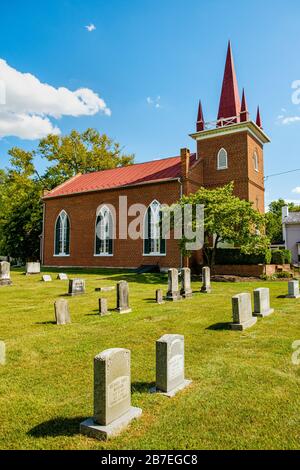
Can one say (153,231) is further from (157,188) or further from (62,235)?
(62,235)

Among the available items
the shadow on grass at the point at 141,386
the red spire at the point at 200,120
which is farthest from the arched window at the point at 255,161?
the shadow on grass at the point at 141,386

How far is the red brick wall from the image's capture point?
2502 cm

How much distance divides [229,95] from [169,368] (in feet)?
89.9

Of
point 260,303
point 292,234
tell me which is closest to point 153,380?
point 260,303

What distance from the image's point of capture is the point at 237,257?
886 inches

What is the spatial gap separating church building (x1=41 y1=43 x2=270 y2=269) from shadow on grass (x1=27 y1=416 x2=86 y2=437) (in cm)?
2008

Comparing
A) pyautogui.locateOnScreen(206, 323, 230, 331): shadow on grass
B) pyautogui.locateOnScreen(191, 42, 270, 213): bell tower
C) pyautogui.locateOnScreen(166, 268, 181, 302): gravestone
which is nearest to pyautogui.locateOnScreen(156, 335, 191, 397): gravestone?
pyautogui.locateOnScreen(206, 323, 230, 331): shadow on grass

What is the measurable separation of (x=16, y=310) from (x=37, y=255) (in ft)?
94.5

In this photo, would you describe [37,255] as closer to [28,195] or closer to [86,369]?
[28,195]

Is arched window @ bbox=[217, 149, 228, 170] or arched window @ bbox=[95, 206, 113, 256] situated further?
arched window @ bbox=[95, 206, 113, 256]

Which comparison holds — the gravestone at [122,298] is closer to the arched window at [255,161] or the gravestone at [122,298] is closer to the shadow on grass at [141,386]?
the shadow on grass at [141,386]

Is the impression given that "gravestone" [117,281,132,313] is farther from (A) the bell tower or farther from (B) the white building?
(B) the white building

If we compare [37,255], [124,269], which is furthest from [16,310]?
[37,255]

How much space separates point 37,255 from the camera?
127ft
